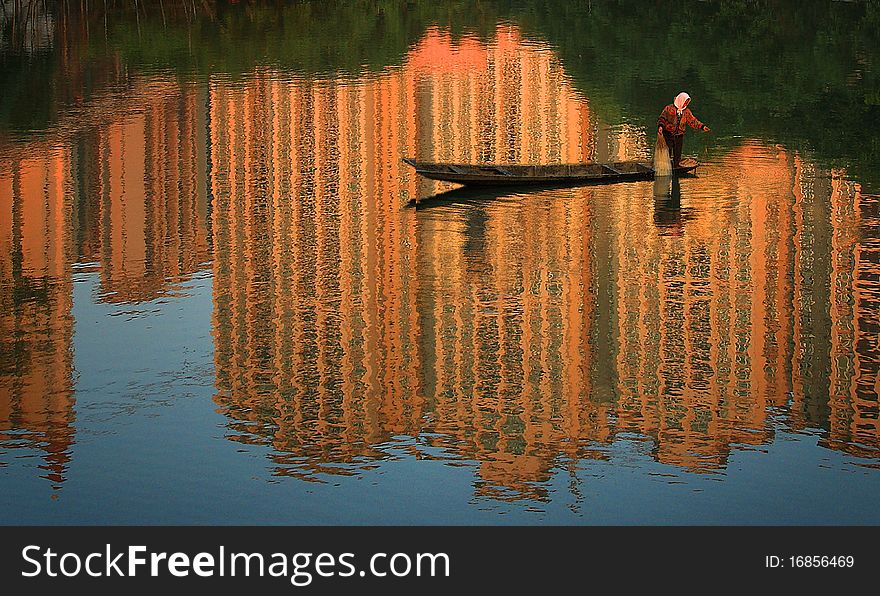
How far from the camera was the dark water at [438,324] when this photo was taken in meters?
23.1

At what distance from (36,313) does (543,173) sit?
16298 mm

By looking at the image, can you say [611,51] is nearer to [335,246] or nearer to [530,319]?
[335,246]

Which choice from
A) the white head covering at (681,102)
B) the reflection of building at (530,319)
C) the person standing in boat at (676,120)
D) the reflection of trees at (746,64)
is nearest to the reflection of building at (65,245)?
the reflection of building at (530,319)

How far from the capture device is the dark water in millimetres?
23141

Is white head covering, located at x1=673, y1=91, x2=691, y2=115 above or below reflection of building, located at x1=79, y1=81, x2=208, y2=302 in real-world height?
above

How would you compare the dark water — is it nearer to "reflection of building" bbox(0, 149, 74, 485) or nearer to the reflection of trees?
"reflection of building" bbox(0, 149, 74, 485)

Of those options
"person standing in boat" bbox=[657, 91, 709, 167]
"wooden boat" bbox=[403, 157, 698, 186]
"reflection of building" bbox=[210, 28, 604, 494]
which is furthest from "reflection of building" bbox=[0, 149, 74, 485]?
"person standing in boat" bbox=[657, 91, 709, 167]

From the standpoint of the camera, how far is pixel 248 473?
23547 mm

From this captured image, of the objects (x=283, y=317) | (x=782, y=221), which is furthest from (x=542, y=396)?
(x=782, y=221)

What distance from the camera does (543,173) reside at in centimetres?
4566

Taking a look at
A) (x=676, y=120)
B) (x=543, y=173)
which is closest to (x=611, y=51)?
(x=676, y=120)

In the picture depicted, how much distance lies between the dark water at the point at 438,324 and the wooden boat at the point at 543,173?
1.63ft

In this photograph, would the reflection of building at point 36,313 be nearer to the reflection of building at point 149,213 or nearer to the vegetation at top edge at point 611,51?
the reflection of building at point 149,213

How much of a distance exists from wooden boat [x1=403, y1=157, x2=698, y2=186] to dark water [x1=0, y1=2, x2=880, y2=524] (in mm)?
496
